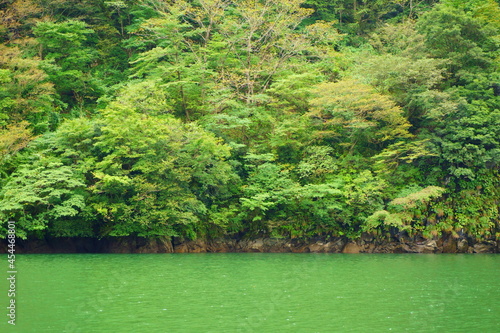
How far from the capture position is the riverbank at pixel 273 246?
85.3 feet

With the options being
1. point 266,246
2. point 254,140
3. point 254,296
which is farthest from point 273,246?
point 254,296

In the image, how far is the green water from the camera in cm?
1005

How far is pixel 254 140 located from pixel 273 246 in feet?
19.4

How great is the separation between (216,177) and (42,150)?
8.13m

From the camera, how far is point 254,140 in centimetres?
2938

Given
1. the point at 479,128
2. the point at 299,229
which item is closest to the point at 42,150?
the point at 299,229

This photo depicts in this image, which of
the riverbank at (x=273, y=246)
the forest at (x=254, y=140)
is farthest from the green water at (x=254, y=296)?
the riverbank at (x=273, y=246)

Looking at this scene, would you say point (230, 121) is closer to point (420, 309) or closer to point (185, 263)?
point (185, 263)

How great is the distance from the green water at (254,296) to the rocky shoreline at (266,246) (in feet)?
15.0

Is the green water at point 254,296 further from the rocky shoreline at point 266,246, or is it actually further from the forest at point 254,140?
the rocky shoreline at point 266,246

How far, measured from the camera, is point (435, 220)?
85.7ft

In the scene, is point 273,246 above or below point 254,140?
below

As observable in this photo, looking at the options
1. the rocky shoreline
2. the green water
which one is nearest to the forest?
the rocky shoreline

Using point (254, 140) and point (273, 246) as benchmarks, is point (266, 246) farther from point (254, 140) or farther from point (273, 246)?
point (254, 140)
